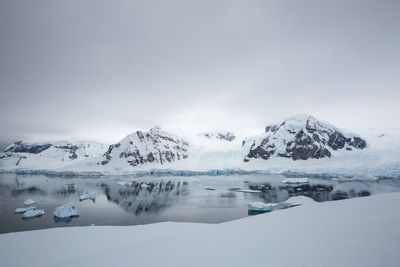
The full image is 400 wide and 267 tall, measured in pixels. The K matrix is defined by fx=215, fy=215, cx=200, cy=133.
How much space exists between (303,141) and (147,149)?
352 feet

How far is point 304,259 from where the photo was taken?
5.88m

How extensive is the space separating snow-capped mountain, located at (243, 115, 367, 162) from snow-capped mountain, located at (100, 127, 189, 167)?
6054 centimetres

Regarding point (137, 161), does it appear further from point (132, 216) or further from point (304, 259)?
point (304, 259)

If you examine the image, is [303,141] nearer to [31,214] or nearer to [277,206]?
[277,206]

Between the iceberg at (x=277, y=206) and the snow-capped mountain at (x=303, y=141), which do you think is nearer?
the iceberg at (x=277, y=206)

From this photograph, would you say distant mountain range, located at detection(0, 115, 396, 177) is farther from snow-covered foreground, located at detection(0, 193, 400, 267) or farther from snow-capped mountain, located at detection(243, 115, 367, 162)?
snow-covered foreground, located at detection(0, 193, 400, 267)

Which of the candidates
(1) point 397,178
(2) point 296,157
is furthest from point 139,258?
(2) point 296,157

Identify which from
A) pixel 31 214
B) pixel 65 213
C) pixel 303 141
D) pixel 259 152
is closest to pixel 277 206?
pixel 65 213

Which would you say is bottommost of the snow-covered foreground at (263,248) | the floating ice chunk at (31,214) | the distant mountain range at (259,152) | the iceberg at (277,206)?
the floating ice chunk at (31,214)

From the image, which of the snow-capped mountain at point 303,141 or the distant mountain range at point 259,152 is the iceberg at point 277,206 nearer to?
the distant mountain range at point 259,152

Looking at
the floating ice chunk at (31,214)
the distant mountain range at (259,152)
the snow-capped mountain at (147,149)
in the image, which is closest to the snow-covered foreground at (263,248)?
the floating ice chunk at (31,214)

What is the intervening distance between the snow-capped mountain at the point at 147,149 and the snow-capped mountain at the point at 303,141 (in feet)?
199

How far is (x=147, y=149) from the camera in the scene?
16012cm

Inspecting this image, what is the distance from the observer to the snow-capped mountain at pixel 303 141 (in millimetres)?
131000
